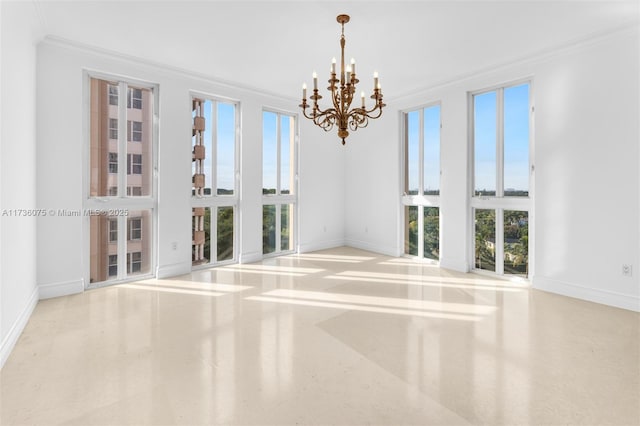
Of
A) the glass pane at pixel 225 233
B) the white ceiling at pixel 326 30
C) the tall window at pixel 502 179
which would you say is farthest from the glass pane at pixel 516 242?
the glass pane at pixel 225 233

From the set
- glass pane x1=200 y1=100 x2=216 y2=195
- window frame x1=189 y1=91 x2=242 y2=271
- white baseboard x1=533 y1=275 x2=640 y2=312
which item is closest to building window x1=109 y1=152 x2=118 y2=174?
window frame x1=189 y1=91 x2=242 y2=271

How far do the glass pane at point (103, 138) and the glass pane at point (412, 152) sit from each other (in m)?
4.84

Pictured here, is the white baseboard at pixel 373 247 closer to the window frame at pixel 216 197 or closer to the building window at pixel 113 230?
the window frame at pixel 216 197

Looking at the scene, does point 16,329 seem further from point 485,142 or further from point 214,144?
point 485,142

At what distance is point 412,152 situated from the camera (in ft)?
19.7

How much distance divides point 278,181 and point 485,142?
3658mm

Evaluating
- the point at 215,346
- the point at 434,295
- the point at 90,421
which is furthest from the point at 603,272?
the point at 90,421

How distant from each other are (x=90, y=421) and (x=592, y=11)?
531 cm

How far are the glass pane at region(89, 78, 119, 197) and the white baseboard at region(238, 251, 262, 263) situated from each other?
7.31 feet

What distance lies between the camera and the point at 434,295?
13.0 feet

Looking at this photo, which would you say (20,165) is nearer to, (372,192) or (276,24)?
(276,24)

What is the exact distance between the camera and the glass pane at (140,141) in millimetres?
4477

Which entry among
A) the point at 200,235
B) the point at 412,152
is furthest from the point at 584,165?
the point at 200,235

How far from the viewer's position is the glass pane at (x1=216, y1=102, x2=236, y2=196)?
5.39 meters
